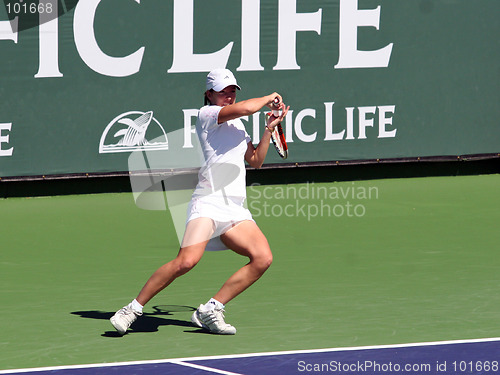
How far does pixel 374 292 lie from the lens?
9.25 m

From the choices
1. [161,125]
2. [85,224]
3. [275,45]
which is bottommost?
[85,224]

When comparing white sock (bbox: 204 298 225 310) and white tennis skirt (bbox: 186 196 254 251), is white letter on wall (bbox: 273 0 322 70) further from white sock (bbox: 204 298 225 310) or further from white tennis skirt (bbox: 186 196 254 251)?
white sock (bbox: 204 298 225 310)

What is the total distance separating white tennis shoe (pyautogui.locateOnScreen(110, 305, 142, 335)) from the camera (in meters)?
7.66

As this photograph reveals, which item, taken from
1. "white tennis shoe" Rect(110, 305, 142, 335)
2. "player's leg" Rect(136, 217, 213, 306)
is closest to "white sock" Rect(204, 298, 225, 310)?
"player's leg" Rect(136, 217, 213, 306)

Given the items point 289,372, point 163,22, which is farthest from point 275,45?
point 289,372

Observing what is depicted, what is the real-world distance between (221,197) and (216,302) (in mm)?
727

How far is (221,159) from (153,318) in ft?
4.51

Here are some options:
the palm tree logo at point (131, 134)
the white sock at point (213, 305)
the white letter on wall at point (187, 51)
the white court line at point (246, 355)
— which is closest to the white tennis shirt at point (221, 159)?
the white sock at point (213, 305)

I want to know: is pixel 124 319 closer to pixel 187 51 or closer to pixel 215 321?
pixel 215 321

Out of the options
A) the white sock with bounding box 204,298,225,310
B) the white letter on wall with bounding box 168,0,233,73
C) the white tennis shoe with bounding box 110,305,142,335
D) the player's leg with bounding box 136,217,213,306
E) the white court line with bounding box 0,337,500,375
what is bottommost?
the white court line with bounding box 0,337,500,375

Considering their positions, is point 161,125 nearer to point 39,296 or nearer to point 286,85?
point 286,85

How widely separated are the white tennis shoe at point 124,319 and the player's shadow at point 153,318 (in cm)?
17

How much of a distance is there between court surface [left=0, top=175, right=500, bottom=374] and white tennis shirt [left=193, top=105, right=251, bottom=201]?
1.01 m

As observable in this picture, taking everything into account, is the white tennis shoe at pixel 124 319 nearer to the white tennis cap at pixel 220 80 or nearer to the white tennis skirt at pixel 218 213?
the white tennis skirt at pixel 218 213
